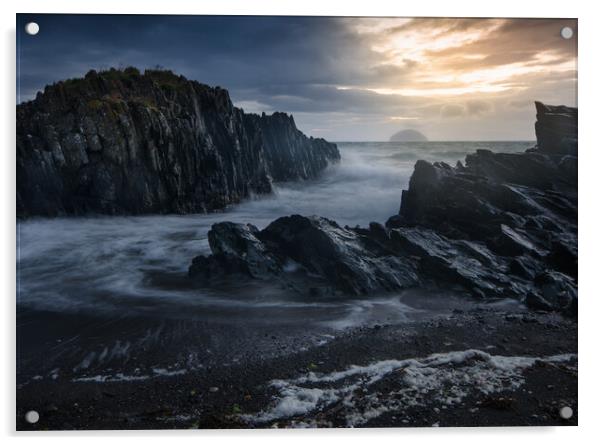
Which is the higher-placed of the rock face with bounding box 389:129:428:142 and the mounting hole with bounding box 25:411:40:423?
the rock face with bounding box 389:129:428:142

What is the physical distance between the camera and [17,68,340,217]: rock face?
698 centimetres

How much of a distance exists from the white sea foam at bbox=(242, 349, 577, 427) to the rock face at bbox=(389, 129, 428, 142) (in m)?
3.12

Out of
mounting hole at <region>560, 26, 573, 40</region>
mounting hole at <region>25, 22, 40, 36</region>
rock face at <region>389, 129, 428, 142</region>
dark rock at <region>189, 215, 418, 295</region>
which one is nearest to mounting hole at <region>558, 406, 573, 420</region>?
dark rock at <region>189, 215, 418, 295</region>

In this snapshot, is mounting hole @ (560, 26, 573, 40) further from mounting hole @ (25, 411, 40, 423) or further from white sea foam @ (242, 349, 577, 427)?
mounting hole @ (25, 411, 40, 423)

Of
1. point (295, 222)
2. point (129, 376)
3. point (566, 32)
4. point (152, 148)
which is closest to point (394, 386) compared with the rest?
point (295, 222)

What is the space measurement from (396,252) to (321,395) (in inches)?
118

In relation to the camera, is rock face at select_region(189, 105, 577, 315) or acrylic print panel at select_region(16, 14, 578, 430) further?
rock face at select_region(189, 105, 577, 315)

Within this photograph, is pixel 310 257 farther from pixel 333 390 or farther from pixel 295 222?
pixel 333 390

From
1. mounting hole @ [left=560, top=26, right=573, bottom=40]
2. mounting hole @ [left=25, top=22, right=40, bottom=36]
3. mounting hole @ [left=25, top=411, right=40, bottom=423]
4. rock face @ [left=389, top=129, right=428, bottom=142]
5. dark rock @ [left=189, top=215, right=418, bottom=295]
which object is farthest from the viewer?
dark rock @ [left=189, top=215, right=418, bottom=295]

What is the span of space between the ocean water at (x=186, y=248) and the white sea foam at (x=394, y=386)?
984 millimetres
